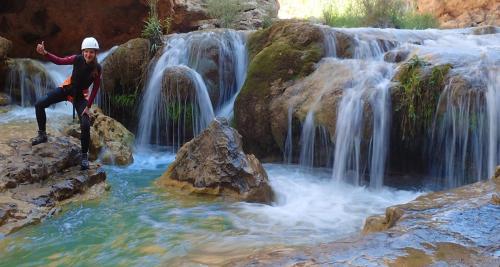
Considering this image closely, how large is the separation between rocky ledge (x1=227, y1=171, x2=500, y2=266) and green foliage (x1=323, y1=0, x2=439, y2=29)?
35.4 feet

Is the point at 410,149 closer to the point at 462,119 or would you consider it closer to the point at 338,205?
the point at 462,119

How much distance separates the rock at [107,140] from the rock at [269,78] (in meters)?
1.95

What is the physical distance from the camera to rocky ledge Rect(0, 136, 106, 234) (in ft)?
15.1

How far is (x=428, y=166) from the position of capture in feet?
20.8

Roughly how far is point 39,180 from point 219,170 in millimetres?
2042

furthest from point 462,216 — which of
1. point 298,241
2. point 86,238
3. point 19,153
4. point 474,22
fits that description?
point 474,22

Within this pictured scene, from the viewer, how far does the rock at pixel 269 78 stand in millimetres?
7688

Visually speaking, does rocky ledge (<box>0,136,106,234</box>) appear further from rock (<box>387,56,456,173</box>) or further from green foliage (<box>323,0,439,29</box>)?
green foliage (<box>323,0,439,29</box>)

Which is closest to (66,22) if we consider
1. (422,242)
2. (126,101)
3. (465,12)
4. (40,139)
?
(126,101)

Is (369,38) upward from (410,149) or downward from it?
upward

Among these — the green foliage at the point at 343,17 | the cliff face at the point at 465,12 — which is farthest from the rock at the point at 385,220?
the cliff face at the point at 465,12

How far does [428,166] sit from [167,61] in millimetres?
5473

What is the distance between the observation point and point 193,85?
8.80 metres

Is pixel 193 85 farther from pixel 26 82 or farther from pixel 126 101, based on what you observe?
pixel 26 82
